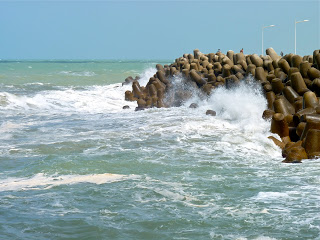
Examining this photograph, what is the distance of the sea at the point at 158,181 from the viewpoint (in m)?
6.55

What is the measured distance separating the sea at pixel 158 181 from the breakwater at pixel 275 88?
377 mm

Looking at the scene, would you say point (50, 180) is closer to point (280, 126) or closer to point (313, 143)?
point (313, 143)

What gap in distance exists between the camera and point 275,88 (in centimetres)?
1418

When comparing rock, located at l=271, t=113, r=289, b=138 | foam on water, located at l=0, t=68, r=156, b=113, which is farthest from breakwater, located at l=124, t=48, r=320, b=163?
foam on water, located at l=0, t=68, r=156, b=113

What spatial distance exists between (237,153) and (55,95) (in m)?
16.3

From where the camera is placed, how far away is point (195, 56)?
85.0 ft

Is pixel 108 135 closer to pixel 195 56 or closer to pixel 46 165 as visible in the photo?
pixel 46 165

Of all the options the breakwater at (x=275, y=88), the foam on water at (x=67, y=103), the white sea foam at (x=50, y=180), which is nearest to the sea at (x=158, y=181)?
the white sea foam at (x=50, y=180)

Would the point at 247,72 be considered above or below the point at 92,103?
above

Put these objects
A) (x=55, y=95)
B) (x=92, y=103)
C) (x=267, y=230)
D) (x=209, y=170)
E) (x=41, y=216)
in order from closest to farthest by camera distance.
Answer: (x=267, y=230), (x=41, y=216), (x=209, y=170), (x=92, y=103), (x=55, y=95)

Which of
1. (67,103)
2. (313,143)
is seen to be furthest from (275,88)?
(67,103)

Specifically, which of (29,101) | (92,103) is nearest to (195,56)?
(92,103)

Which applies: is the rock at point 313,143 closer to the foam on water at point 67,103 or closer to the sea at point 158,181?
the sea at point 158,181

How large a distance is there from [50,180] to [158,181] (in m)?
1.60
